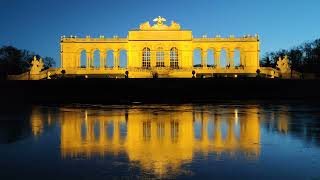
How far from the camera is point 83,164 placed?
1107 centimetres

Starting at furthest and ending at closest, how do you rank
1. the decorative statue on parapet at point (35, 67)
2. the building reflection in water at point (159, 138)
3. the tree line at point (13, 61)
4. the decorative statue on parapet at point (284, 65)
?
the tree line at point (13, 61) < the decorative statue on parapet at point (284, 65) < the decorative statue on parapet at point (35, 67) < the building reflection in water at point (159, 138)

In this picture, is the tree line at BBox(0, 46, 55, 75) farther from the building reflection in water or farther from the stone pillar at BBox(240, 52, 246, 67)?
the building reflection in water

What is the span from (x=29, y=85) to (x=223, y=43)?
52.8 meters

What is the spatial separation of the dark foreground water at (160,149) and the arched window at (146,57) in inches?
3145

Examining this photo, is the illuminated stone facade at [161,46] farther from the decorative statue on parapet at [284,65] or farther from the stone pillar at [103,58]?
the decorative statue on parapet at [284,65]

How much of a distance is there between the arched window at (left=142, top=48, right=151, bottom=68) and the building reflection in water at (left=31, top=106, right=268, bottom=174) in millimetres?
78293

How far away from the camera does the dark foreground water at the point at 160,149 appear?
10172mm

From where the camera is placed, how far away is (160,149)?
526 inches

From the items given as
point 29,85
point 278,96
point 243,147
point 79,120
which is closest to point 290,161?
point 243,147

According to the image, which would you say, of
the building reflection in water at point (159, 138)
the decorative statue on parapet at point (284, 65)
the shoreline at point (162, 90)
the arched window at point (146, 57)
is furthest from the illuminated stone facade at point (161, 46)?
the building reflection in water at point (159, 138)

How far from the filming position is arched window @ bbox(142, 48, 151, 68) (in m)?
101

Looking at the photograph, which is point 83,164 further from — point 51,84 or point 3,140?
point 51,84

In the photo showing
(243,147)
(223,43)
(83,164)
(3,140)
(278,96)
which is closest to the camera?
(83,164)

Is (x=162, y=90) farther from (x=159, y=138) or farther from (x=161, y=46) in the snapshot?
(x=161, y=46)
